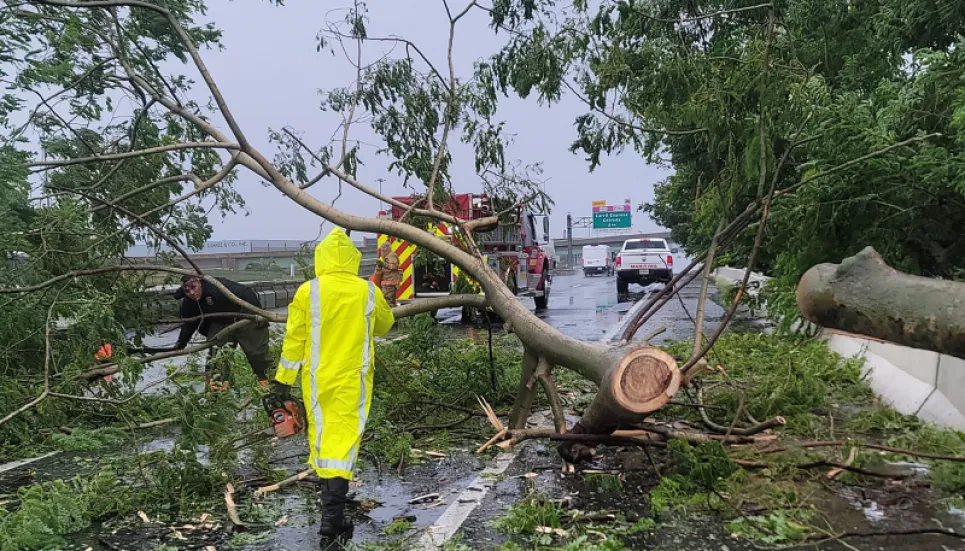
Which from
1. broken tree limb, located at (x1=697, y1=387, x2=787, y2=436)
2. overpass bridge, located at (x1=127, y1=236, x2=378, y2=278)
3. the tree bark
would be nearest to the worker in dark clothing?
overpass bridge, located at (x1=127, y1=236, x2=378, y2=278)

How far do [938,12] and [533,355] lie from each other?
4536mm

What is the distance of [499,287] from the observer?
18.2ft

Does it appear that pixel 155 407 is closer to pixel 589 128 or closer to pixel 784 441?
pixel 784 441

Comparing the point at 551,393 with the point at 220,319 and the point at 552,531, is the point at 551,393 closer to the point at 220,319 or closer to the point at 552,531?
the point at 552,531

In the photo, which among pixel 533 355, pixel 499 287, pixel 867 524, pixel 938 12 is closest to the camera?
pixel 867 524

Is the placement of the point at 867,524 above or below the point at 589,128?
below

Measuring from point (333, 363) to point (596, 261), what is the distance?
138 feet

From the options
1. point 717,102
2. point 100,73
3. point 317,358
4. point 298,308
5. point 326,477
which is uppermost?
point 100,73

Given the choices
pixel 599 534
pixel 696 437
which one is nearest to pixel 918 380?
pixel 696 437

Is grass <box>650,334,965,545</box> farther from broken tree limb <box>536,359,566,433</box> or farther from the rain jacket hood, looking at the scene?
the rain jacket hood

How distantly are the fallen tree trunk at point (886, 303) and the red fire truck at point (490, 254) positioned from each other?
13.7ft

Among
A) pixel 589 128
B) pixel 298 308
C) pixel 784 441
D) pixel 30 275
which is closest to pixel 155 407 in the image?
pixel 30 275

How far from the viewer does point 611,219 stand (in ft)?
177

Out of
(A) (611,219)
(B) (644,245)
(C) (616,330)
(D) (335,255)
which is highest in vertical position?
(A) (611,219)
